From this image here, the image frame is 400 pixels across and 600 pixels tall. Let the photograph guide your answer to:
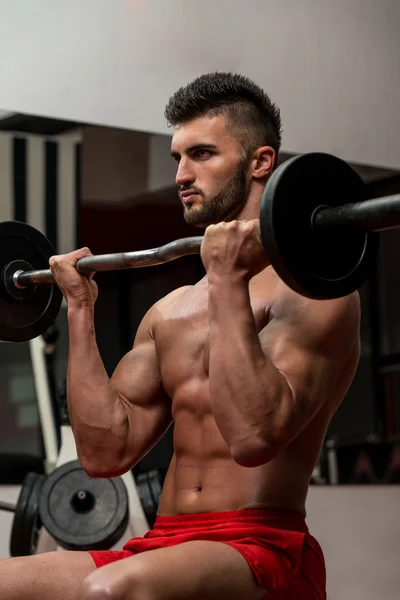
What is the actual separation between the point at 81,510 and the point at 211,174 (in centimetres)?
191

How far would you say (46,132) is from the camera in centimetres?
427

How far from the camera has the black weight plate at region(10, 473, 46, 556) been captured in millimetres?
3785

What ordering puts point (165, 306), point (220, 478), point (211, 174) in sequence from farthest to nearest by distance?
point (165, 306), point (211, 174), point (220, 478)

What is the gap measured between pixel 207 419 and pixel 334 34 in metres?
3.41

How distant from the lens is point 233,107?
255 cm

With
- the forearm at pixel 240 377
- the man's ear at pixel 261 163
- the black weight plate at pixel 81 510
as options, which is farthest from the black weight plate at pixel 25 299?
the black weight plate at pixel 81 510

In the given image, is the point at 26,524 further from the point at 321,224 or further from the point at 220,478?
the point at 321,224

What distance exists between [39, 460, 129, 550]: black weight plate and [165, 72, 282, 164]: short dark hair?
1.82m

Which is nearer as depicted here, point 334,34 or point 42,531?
point 42,531

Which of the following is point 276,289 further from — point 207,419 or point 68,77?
point 68,77

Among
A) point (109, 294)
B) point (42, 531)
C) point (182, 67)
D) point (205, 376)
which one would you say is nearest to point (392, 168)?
point (182, 67)

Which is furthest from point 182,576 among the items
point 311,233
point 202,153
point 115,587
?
point 202,153

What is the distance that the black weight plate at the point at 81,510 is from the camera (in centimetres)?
375

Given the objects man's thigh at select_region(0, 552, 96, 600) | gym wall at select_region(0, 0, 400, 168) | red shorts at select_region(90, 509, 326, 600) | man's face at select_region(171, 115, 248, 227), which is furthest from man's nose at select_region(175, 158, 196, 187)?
gym wall at select_region(0, 0, 400, 168)
